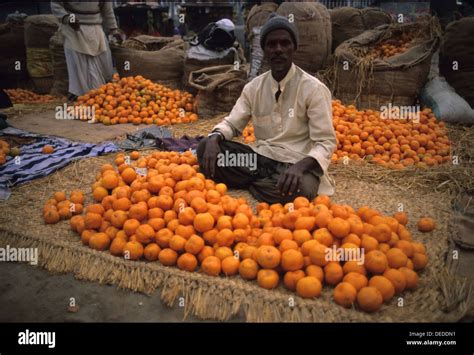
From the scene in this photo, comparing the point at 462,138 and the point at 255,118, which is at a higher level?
the point at 255,118

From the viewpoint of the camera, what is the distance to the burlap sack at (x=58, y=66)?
763 centimetres

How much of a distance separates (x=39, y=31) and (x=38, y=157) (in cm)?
516

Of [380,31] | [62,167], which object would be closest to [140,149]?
[62,167]

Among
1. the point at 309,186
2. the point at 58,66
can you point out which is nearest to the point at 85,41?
the point at 58,66

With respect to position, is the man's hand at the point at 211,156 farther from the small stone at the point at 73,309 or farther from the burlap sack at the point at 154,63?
the burlap sack at the point at 154,63

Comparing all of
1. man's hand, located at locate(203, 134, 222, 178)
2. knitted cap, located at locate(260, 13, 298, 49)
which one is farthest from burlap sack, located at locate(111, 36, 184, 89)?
knitted cap, located at locate(260, 13, 298, 49)

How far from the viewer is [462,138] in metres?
4.70

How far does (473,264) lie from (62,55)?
804 cm

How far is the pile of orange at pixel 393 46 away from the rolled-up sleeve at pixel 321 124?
141 inches

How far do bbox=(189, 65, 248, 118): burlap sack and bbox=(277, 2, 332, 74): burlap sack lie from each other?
3.51 feet
